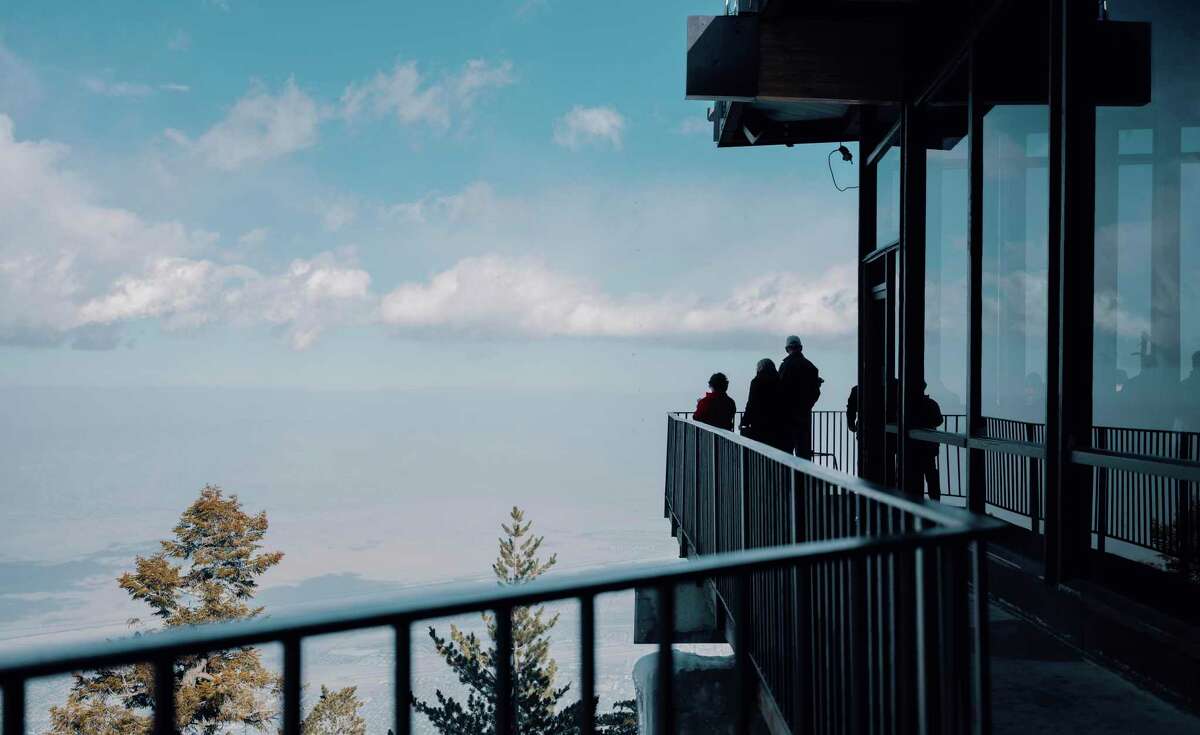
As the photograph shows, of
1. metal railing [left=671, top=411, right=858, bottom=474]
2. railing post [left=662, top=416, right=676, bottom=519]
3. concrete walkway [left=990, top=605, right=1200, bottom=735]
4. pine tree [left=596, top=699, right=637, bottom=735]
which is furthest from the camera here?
metal railing [left=671, top=411, right=858, bottom=474]

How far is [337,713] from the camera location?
56812 mm

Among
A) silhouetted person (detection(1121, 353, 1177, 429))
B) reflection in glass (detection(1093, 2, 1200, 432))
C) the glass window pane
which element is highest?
the glass window pane

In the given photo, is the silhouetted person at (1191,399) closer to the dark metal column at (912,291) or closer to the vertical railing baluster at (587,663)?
the dark metal column at (912,291)

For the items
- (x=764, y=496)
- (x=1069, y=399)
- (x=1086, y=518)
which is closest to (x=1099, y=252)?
(x=1069, y=399)

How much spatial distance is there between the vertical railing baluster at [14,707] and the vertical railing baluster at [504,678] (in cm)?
80

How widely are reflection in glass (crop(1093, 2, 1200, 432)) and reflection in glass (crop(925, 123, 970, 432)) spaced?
6.90 ft

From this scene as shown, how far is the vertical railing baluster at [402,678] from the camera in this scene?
1.70 metres

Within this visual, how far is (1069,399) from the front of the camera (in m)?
5.38

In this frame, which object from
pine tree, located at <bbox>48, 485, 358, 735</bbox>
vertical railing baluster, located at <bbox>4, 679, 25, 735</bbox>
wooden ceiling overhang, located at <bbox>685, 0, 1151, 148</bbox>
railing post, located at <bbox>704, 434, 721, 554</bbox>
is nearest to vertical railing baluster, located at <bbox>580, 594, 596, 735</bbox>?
vertical railing baluster, located at <bbox>4, 679, 25, 735</bbox>

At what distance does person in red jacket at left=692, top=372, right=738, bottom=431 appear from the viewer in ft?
38.0

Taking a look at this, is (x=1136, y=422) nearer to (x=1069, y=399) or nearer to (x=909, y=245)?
(x=1069, y=399)

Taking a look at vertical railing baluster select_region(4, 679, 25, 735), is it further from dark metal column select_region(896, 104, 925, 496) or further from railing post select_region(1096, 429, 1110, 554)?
dark metal column select_region(896, 104, 925, 496)

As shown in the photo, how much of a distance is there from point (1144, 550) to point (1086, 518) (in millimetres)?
762

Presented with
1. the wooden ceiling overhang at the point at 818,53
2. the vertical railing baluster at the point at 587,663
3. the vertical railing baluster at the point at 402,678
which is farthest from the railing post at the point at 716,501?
the vertical railing baluster at the point at 402,678
